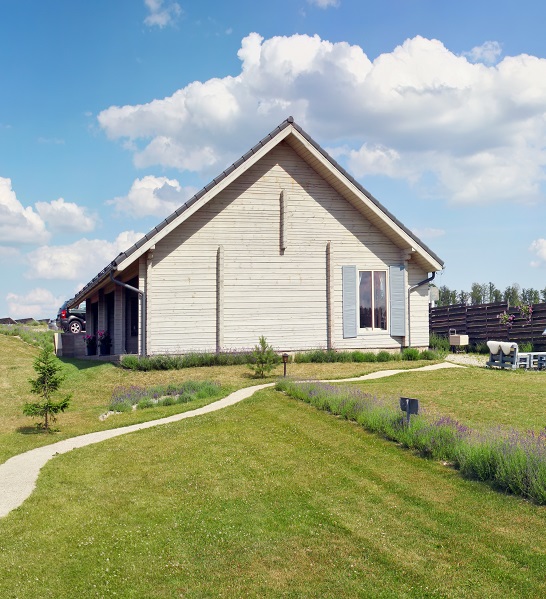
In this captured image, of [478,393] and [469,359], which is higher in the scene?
[469,359]

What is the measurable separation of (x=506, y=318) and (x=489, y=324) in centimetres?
119

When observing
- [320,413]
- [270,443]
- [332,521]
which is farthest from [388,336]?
[332,521]

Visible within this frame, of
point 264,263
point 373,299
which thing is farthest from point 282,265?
point 373,299

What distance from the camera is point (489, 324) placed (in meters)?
27.2

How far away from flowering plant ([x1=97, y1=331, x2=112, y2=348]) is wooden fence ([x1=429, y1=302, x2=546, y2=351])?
53.9ft

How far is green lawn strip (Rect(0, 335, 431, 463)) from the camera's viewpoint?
1330 centimetres

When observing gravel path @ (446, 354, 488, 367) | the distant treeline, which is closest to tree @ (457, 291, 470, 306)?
the distant treeline

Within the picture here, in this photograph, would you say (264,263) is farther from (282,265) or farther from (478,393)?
(478,393)

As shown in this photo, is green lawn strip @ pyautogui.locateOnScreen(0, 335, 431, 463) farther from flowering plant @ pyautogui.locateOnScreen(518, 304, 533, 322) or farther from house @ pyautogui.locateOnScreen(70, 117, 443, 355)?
flowering plant @ pyautogui.locateOnScreen(518, 304, 533, 322)

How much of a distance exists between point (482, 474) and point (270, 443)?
12.2 feet

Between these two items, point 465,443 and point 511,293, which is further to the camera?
point 511,293

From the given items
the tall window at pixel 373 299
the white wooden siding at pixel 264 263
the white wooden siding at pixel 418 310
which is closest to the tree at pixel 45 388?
the white wooden siding at pixel 264 263

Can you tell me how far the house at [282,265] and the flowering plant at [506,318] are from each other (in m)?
4.88

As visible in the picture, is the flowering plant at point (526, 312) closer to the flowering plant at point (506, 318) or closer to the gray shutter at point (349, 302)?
the flowering plant at point (506, 318)
